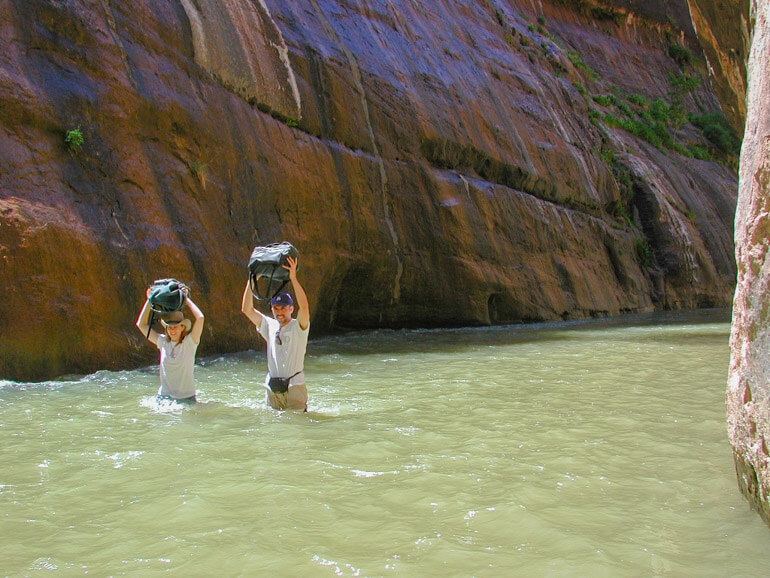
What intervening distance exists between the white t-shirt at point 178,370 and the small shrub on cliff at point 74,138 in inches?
145

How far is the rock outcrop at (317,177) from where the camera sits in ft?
23.7

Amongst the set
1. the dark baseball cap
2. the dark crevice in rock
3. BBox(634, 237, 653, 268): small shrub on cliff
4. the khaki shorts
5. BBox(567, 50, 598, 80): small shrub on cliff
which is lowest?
the khaki shorts

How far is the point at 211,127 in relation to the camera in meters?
9.51

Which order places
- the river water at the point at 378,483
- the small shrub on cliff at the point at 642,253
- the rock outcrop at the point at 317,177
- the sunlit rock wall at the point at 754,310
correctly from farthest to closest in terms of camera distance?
the small shrub on cliff at the point at 642,253, the rock outcrop at the point at 317,177, the sunlit rock wall at the point at 754,310, the river water at the point at 378,483

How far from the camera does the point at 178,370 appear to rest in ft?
17.3

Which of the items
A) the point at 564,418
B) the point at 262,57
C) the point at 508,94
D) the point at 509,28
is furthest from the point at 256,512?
the point at 509,28

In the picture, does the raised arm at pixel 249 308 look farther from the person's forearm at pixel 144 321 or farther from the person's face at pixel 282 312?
the person's forearm at pixel 144 321

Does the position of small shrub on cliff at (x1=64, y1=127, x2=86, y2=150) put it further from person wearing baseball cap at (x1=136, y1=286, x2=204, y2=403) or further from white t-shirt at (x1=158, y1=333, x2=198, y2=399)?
white t-shirt at (x1=158, y1=333, x2=198, y2=399)

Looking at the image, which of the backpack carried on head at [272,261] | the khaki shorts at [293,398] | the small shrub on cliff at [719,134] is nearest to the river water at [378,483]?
the khaki shorts at [293,398]

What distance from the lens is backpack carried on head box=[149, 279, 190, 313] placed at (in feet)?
16.9

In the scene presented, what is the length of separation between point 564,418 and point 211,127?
7088mm

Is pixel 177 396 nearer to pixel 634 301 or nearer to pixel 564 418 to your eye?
pixel 564 418

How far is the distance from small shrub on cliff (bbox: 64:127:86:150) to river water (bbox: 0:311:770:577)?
2967 mm

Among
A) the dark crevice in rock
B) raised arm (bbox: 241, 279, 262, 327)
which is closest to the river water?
raised arm (bbox: 241, 279, 262, 327)
